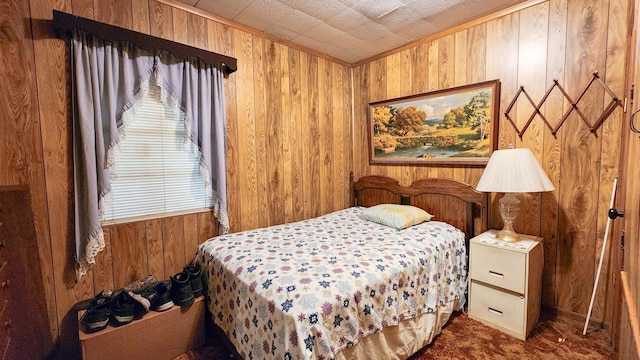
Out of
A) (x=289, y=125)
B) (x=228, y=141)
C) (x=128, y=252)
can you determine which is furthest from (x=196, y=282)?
(x=289, y=125)

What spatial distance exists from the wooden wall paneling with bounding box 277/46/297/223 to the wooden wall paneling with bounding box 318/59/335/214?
43cm

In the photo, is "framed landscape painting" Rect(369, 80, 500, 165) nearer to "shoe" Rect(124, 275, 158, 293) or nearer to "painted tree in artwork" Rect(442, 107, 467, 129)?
"painted tree in artwork" Rect(442, 107, 467, 129)

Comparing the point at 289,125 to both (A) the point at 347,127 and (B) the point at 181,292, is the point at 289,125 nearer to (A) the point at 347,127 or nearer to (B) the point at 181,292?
(A) the point at 347,127

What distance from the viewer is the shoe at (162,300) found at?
1.79 m

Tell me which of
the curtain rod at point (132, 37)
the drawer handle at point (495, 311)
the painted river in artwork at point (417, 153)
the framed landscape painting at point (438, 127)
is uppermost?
the curtain rod at point (132, 37)

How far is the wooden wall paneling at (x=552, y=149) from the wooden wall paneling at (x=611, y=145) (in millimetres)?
235

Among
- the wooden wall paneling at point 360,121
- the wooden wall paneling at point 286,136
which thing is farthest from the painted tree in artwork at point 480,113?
the wooden wall paneling at point 286,136

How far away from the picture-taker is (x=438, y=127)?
273cm

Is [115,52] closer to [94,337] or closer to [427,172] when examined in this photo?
[94,337]

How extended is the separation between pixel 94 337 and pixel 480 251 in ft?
8.41

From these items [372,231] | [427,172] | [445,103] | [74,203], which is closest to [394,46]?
[445,103]

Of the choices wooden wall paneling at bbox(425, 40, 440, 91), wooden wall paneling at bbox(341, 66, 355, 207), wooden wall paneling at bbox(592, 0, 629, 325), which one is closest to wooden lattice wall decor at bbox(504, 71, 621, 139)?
wooden wall paneling at bbox(592, 0, 629, 325)

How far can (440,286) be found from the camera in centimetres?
202

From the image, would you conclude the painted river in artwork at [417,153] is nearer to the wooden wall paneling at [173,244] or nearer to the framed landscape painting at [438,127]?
the framed landscape painting at [438,127]
